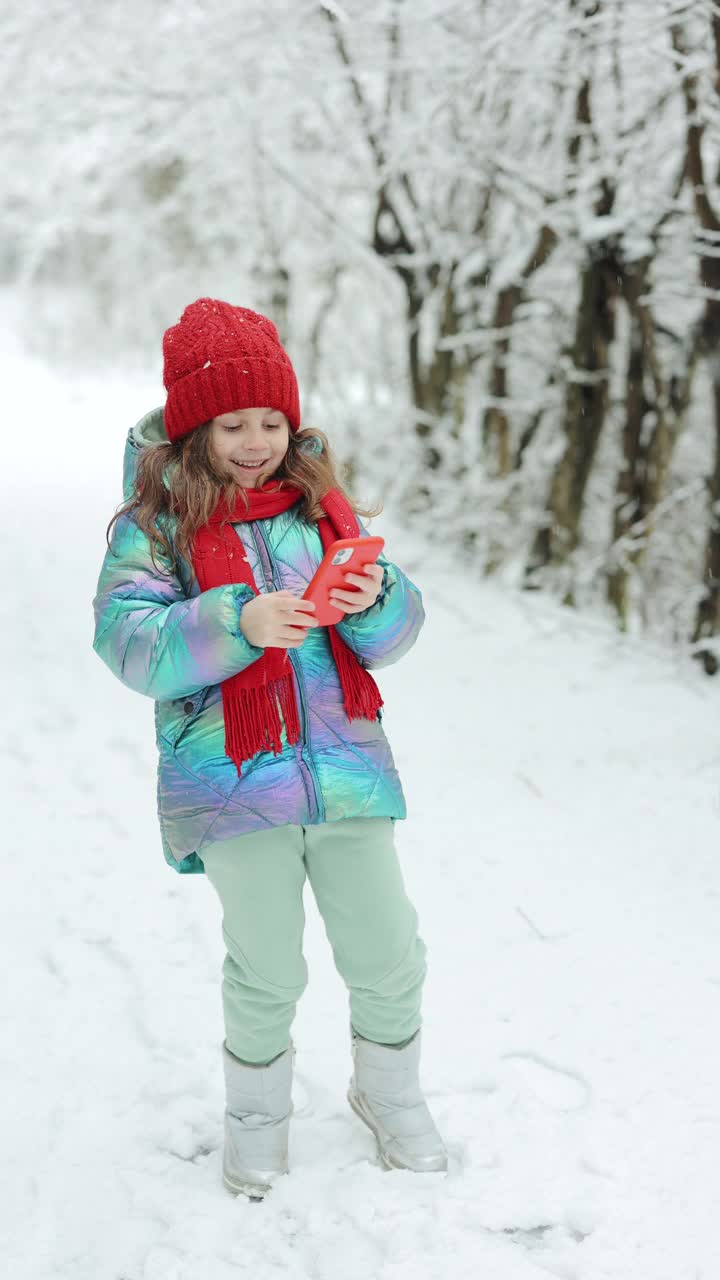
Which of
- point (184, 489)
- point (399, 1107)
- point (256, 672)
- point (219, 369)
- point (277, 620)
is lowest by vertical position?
point (399, 1107)

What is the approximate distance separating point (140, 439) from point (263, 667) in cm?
52

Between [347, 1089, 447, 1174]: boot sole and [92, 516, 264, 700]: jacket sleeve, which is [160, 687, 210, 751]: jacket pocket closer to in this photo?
[92, 516, 264, 700]: jacket sleeve

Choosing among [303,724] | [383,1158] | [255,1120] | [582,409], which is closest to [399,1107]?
[383,1158]

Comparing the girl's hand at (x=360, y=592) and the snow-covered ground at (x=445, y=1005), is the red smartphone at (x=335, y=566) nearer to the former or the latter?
the girl's hand at (x=360, y=592)

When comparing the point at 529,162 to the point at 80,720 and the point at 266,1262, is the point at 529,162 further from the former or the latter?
the point at 266,1262

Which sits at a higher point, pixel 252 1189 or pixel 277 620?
pixel 277 620

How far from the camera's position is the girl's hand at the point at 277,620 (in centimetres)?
171

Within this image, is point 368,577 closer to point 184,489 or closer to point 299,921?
point 184,489

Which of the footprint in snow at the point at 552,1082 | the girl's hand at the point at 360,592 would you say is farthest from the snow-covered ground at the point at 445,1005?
the girl's hand at the point at 360,592

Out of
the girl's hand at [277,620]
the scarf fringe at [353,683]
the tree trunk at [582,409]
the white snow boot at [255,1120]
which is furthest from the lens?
the tree trunk at [582,409]

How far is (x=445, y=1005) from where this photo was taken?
107 inches

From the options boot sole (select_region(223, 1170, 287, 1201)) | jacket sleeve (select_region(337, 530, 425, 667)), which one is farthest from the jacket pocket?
boot sole (select_region(223, 1170, 287, 1201))

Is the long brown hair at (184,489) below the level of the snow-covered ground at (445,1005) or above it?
above

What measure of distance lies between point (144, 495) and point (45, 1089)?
4.65 feet
